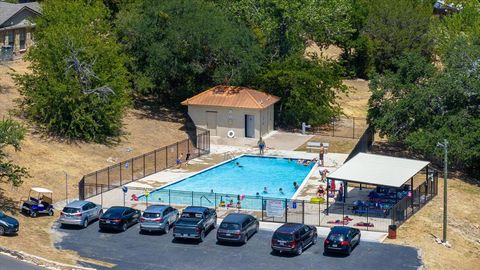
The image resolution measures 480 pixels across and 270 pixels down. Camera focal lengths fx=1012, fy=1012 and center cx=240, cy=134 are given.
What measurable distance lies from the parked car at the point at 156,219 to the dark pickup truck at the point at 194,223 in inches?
39.9

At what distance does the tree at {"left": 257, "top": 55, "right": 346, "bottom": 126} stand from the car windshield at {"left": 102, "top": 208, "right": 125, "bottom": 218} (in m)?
29.1

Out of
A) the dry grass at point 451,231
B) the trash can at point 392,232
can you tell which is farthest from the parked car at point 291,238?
the dry grass at point 451,231

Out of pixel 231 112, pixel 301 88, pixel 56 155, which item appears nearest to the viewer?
pixel 56 155

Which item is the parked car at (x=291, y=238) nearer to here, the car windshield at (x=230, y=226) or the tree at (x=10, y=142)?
the car windshield at (x=230, y=226)

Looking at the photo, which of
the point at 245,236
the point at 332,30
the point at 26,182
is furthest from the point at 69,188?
the point at 332,30

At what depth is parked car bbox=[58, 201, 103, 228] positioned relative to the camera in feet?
176

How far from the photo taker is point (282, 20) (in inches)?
3342

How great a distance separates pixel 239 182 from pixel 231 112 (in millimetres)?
12263

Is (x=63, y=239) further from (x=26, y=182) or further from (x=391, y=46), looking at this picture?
(x=391, y=46)

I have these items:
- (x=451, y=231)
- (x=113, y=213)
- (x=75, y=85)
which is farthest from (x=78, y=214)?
(x=451, y=231)

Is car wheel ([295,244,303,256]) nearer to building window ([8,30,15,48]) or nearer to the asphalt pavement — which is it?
the asphalt pavement

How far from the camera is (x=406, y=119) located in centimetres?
7150

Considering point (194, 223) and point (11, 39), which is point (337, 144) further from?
point (11, 39)

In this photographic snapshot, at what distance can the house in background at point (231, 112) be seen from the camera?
3044 inches
